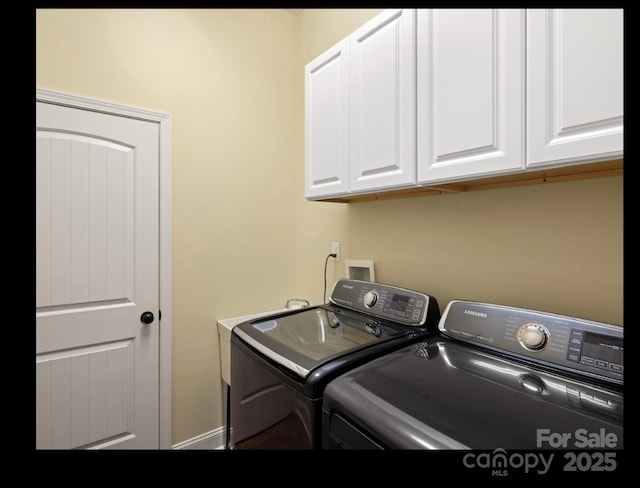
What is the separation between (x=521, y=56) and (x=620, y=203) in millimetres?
557

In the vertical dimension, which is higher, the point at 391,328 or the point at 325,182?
the point at 325,182

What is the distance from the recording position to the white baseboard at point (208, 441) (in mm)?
1928

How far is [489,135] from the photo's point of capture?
0.97m

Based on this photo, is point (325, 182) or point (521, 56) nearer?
point (521, 56)

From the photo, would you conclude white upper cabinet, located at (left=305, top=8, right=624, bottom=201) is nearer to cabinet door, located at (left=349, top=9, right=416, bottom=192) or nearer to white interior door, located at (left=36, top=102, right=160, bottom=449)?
cabinet door, located at (left=349, top=9, right=416, bottom=192)

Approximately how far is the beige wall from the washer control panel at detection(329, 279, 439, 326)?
21 cm

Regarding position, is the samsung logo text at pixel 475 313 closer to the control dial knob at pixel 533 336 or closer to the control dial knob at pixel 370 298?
the control dial knob at pixel 533 336

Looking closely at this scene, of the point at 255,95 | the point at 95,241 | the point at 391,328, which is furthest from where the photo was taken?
the point at 255,95

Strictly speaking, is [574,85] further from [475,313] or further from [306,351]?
[306,351]

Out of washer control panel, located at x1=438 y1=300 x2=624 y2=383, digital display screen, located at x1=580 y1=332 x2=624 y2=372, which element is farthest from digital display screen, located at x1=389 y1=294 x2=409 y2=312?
digital display screen, located at x1=580 y1=332 x2=624 y2=372

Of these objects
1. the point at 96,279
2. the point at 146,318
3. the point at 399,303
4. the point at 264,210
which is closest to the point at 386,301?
the point at 399,303

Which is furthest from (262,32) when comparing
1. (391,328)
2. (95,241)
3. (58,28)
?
(391,328)

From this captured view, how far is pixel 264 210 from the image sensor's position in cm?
227
